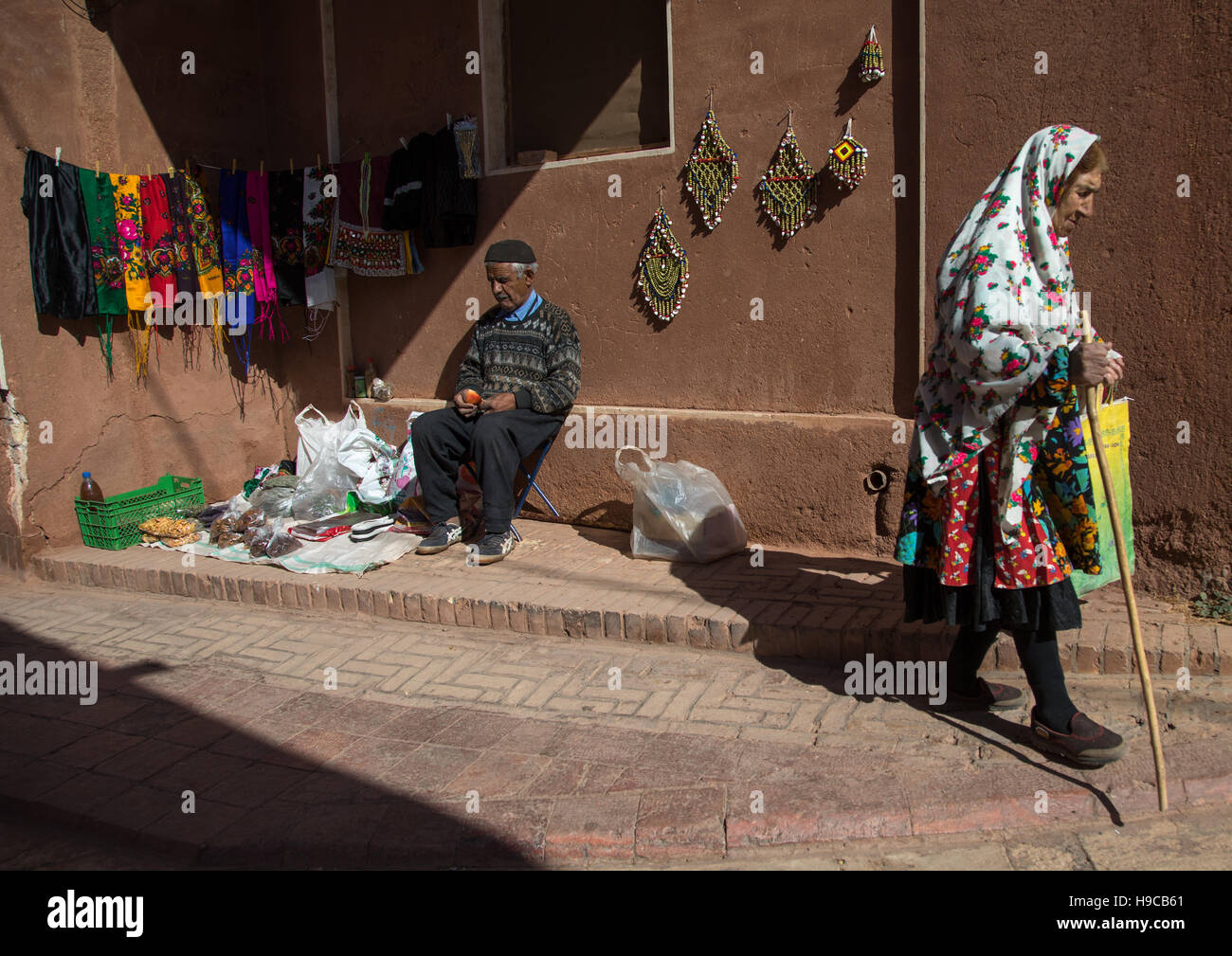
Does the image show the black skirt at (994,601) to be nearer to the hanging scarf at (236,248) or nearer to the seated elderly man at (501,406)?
the seated elderly man at (501,406)

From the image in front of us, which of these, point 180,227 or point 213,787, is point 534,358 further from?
point 213,787

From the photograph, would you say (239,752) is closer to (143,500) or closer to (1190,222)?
(143,500)

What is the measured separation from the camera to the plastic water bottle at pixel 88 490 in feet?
20.0

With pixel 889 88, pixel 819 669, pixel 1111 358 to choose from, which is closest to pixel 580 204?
pixel 889 88

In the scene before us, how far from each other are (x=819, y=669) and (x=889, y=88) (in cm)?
280

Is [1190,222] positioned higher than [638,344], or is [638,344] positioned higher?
[1190,222]

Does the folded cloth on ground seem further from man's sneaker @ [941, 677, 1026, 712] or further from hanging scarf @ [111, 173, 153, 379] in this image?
man's sneaker @ [941, 677, 1026, 712]

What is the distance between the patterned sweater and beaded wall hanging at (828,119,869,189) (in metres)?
1.68

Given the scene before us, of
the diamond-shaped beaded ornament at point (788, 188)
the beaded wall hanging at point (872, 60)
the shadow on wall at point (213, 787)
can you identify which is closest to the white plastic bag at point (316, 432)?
the shadow on wall at point (213, 787)

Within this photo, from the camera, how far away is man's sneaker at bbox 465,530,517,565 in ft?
17.4

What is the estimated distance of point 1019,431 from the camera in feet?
9.83

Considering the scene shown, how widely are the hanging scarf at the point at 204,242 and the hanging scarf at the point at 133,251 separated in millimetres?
301

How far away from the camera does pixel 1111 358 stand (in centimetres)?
291

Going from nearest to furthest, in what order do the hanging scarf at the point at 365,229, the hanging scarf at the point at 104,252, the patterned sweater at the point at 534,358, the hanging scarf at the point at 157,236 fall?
the patterned sweater at the point at 534,358 < the hanging scarf at the point at 104,252 < the hanging scarf at the point at 157,236 < the hanging scarf at the point at 365,229
